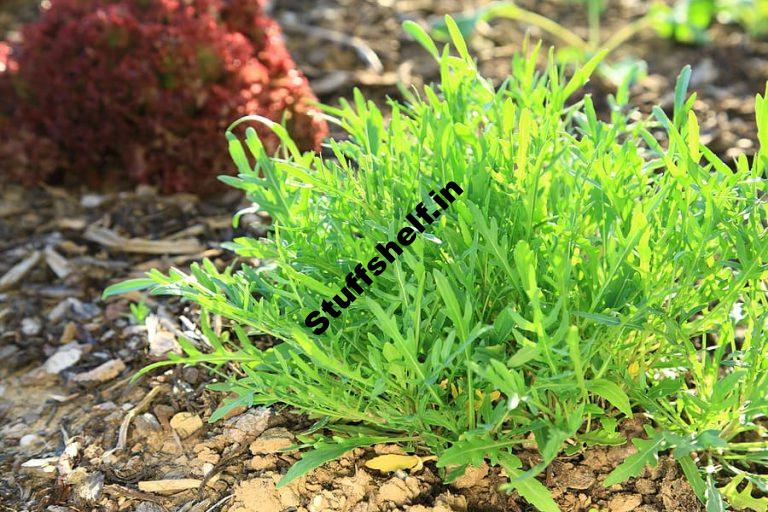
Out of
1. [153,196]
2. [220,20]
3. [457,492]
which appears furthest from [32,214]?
[457,492]

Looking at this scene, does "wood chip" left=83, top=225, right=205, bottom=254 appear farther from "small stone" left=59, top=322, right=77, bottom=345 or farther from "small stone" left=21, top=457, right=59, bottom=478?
"small stone" left=21, top=457, right=59, bottom=478

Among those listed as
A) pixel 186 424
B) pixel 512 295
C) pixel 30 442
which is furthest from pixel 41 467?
pixel 512 295

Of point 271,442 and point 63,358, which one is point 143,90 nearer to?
point 63,358

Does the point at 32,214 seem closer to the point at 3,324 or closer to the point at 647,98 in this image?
the point at 3,324

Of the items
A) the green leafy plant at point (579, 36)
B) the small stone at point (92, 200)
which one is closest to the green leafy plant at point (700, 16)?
the green leafy plant at point (579, 36)

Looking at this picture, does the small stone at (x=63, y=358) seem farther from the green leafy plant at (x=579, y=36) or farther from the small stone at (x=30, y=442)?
the green leafy plant at (x=579, y=36)

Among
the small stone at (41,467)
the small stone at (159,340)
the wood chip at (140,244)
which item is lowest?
the small stone at (41,467)

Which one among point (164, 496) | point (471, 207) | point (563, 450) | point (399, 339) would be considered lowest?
point (164, 496)
